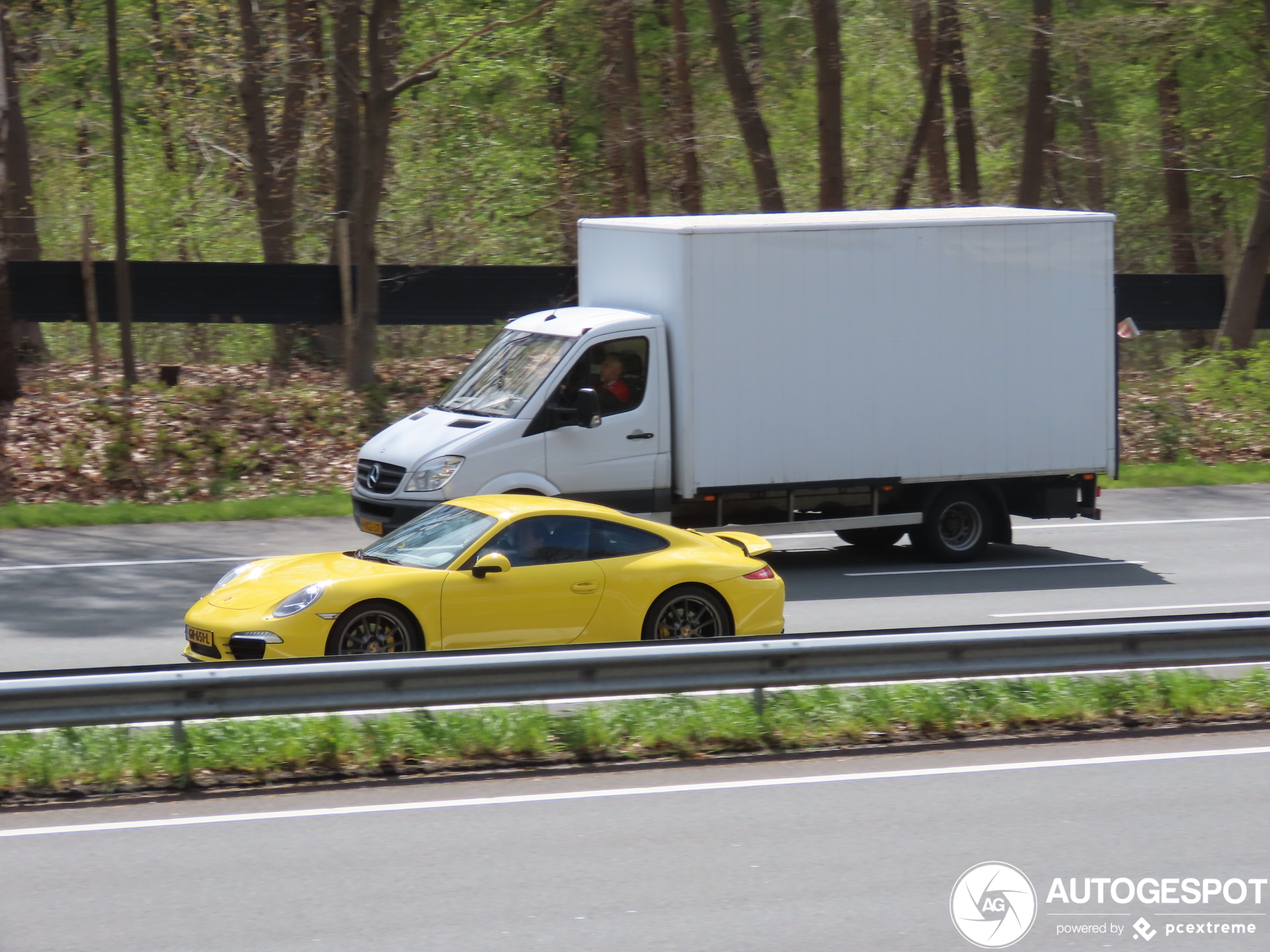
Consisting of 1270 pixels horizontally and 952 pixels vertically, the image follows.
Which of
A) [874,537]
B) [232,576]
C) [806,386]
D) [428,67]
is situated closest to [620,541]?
[232,576]

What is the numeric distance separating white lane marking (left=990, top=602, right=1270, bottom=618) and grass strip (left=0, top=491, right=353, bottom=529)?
7664 mm

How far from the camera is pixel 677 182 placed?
1188 inches

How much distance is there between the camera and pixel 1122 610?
13023mm

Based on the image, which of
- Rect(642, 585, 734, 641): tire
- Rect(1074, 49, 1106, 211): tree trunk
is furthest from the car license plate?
Rect(1074, 49, 1106, 211): tree trunk

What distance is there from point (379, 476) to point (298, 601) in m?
4.69

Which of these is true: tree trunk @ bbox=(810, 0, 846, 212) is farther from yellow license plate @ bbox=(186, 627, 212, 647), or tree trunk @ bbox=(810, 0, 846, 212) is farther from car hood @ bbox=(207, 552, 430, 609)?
yellow license plate @ bbox=(186, 627, 212, 647)

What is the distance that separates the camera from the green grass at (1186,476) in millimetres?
20656

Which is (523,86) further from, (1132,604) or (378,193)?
(1132,604)

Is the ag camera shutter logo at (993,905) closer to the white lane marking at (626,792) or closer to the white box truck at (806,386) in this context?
the white lane marking at (626,792)

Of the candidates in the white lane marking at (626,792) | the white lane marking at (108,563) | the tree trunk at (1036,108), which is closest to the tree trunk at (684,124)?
the tree trunk at (1036,108)

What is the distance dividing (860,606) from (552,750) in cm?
553

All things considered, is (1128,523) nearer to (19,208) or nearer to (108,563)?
(108,563)


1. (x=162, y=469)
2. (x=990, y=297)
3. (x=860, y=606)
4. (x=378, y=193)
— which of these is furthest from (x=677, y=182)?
(x=860, y=606)

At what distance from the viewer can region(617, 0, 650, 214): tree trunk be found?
1110 inches
